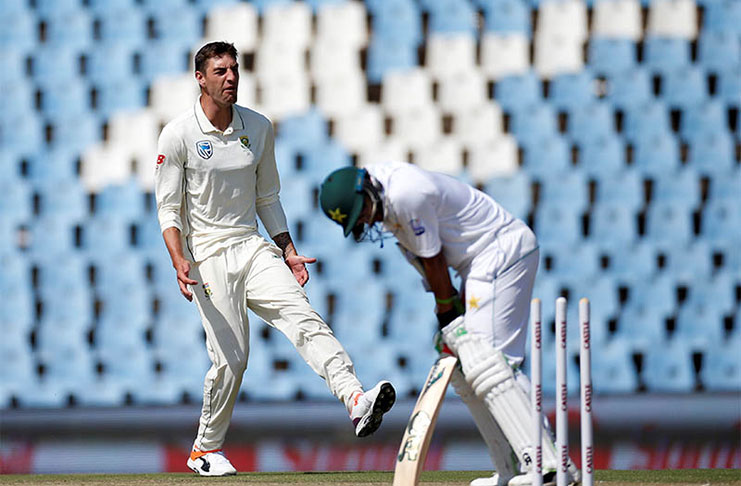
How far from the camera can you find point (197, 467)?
3588 mm

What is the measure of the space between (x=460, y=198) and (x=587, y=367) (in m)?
0.60

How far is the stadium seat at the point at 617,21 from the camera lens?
9445mm

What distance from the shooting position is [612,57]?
31.0ft

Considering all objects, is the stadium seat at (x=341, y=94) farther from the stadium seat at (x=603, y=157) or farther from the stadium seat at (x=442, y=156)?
the stadium seat at (x=603, y=157)

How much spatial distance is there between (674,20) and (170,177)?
7.05 m

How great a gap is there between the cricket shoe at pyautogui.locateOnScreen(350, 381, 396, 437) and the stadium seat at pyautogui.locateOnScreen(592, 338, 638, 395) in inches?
205

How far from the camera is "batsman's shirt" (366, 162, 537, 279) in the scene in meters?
2.70

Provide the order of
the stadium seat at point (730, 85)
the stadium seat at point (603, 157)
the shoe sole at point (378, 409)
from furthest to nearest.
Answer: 1. the stadium seat at point (730, 85)
2. the stadium seat at point (603, 157)
3. the shoe sole at point (378, 409)

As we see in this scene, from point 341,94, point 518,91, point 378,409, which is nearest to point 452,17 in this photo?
point 518,91

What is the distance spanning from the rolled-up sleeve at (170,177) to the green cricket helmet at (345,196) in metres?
0.92

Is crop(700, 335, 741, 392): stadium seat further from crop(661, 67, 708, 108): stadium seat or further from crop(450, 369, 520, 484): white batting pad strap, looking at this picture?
crop(450, 369, 520, 484): white batting pad strap

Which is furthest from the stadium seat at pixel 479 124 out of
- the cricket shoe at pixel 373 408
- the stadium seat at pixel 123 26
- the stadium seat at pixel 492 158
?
the cricket shoe at pixel 373 408

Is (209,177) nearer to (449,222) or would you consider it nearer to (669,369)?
(449,222)

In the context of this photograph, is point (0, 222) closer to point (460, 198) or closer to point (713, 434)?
point (713, 434)
